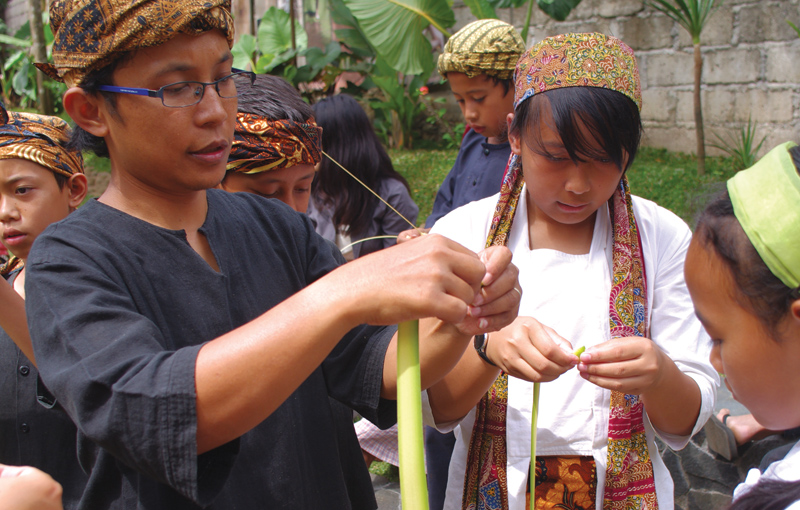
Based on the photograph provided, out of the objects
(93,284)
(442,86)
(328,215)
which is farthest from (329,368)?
(442,86)

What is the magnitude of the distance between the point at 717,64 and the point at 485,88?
18.3 feet

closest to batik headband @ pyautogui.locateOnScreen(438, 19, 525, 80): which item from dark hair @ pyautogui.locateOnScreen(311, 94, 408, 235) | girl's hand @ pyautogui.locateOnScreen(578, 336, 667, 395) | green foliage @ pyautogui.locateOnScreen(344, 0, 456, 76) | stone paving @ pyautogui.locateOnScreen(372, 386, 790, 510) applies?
dark hair @ pyautogui.locateOnScreen(311, 94, 408, 235)

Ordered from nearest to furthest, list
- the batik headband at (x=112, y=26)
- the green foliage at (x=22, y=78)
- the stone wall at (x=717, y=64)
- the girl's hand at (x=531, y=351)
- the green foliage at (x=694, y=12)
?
the batik headband at (x=112, y=26), the girl's hand at (x=531, y=351), the green foliage at (x=694, y=12), the stone wall at (x=717, y=64), the green foliage at (x=22, y=78)

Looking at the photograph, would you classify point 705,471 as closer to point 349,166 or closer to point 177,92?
point 349,166

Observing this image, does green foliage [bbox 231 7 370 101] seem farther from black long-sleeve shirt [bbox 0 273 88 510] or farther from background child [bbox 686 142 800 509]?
background child [bbox 686 142 800 509]

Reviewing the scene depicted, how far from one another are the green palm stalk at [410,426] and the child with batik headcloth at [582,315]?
60cm

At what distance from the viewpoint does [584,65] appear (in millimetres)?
1870

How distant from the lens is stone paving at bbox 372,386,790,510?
119 inches

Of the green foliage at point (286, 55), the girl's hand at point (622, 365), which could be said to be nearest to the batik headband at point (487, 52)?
the girl's hand at point (622, 365)

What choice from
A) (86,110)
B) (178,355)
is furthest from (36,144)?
(178,355)

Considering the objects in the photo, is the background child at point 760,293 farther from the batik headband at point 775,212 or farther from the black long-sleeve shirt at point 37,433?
the black long-sleeve shirt at point 37,433

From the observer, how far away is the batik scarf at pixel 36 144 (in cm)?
241

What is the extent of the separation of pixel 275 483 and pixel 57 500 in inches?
19.3

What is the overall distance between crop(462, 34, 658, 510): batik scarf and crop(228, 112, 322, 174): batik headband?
0.90 metres
